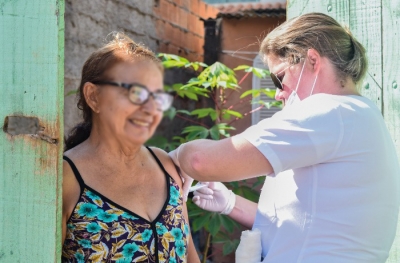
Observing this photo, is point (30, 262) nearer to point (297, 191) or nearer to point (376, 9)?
point (297, 191)

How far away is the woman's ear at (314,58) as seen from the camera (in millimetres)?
1794

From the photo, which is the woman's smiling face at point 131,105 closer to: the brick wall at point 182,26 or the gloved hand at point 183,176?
the gloved hand at point 183,176

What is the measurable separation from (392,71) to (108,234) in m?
1.15

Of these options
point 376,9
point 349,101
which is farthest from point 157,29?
point 349,101

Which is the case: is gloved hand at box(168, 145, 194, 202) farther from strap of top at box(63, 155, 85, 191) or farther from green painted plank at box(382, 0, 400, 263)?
green painted plank at box(382, 0, 400, 263)

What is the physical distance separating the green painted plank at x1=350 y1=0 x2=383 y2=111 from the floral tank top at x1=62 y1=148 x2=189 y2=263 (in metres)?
0.95

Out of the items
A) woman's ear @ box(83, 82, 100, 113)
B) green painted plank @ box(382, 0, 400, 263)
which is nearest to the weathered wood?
green painted plank @ box(382, 0, 400, 263)

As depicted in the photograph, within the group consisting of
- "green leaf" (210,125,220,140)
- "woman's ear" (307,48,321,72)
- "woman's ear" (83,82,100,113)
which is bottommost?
"green leaf" (210,125,220,140)

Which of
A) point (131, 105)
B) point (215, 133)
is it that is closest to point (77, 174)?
point (131, 105)

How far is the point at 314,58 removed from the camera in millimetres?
1801

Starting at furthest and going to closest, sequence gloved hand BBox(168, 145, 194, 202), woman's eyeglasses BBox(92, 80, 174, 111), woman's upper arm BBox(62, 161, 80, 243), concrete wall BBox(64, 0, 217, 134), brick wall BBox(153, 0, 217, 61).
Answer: brick wall BBox(153, 0, 217, 61)
concrete wall BBox(64, 0, 217, 134)
gloved hand BBox(168, 145, 194, 202)
woman's upper arm BBox(62, 161, 80, 243)
woman's eyeglasses BBox(92, 80, 174, 111)

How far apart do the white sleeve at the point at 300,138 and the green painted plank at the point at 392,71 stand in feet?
1.62

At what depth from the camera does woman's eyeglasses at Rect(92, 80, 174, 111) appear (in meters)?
1.18

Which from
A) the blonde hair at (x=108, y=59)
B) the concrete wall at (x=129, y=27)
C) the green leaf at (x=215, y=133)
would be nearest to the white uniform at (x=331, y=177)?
the blonde hair at (x=108, y=59)
